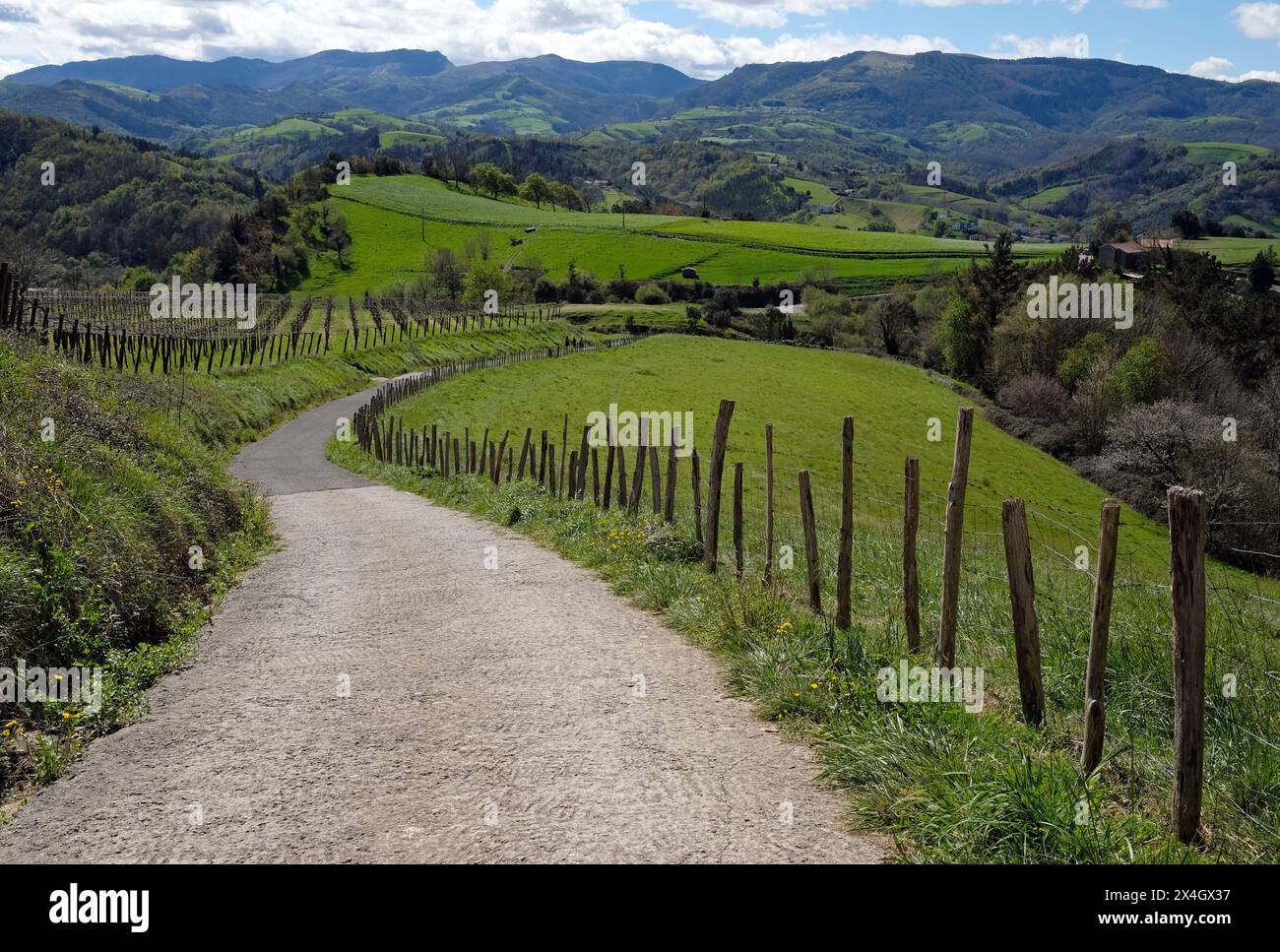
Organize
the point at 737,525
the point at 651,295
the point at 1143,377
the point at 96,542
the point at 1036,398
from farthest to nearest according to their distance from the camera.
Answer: the point at 651,295 → the point at 1036,398 → the point at 1143,377 → the point at 737,525 → the point at 96,542

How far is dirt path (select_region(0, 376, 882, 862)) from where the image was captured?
569cm

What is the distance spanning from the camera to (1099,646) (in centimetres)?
617

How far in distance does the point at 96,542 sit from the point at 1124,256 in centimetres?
11677

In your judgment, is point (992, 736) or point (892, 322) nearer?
point (992, 736)

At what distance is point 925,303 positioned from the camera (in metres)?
102

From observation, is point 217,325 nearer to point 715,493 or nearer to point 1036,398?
point 1036,398

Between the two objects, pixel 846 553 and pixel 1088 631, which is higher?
pixel 846 553

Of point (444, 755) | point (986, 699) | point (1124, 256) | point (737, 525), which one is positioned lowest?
point (444, 755)

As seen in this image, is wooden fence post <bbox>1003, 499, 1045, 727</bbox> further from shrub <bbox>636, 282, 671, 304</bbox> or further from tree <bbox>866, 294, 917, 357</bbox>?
shrub <bbox>636, 282, 671, 304</bbox>

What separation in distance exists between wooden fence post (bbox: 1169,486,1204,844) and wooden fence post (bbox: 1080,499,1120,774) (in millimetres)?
579

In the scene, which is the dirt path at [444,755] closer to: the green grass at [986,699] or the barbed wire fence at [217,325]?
the green grass at [986,699]

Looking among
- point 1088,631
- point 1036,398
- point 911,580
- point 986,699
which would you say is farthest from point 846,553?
point 1036,398

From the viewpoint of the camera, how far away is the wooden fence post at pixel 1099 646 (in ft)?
19.6
